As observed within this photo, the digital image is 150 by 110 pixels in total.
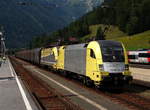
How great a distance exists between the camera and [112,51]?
18.9 metres

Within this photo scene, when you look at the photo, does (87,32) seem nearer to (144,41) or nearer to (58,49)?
(144,41)

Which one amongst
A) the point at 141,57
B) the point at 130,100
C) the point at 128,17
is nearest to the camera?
the point at 130,100

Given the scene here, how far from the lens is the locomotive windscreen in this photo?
18.6m

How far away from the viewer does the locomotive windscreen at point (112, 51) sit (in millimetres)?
18609

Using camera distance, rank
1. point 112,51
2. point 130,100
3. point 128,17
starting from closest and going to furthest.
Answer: point 130,100, point 112,51, point 128,17

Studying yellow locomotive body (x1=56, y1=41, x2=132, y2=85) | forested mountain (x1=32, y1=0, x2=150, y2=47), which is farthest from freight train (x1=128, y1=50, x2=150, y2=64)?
forested mountain (x1=32, y1=0, x2=150, y2=47)

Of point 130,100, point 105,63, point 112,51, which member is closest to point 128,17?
point 112,51

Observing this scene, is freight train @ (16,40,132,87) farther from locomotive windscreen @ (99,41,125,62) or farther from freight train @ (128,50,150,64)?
freight train @ (128,50,150,64)

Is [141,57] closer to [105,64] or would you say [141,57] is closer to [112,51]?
[112,51]

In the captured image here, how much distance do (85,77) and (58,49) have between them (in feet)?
37.4

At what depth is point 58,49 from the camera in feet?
107

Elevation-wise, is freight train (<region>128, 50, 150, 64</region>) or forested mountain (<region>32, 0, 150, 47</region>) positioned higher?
forested mountain (<region>32, 0, 150, 47</region>)

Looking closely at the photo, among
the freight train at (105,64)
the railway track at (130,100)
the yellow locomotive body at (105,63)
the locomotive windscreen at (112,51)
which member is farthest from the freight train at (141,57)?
the locomotive windscreen at (112,51)

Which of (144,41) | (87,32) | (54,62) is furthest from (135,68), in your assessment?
(87,32)
